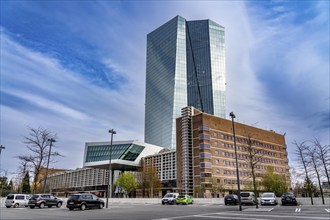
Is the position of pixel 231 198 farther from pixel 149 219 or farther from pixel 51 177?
pixel 51 177

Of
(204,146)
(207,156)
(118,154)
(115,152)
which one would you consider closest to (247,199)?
(207,156)

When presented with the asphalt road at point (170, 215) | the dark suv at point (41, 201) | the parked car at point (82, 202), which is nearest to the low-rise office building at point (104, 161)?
the dark suv at point (41, 201)

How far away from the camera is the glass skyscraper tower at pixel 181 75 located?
13958 centimetres

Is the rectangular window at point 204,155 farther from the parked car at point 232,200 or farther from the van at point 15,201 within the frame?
the van at point 15,201

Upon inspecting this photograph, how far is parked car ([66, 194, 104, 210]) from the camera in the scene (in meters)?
26.5

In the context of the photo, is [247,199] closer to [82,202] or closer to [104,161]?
[82,202]

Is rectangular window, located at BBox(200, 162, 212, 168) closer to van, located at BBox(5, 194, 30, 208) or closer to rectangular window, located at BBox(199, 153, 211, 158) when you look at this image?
rectangular window, located at BBox(199, 153, 211, 158)

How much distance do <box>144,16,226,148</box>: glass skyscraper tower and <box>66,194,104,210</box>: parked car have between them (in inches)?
4139

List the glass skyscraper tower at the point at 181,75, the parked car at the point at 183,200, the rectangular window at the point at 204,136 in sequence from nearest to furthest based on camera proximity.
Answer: the parked car at the point at 183,200
the rectangular window at the point at 204,136
the glass skyscraper tower at the point at 181,75

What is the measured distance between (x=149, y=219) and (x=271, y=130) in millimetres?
106838

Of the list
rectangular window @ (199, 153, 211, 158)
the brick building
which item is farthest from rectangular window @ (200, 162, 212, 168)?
rectangular window @ (199, 153, 211, 158)

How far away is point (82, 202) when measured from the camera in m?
26.8

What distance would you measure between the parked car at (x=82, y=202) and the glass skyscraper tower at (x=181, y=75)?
4139 inches

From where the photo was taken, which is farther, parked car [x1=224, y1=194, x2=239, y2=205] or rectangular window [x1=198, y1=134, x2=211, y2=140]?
rectangular window [x1=198, y1=134, x2=211, y2=140]
